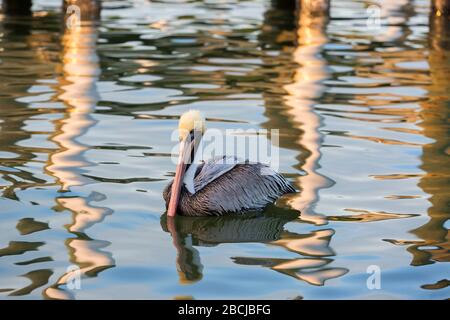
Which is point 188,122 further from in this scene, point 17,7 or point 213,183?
→ point 17,7

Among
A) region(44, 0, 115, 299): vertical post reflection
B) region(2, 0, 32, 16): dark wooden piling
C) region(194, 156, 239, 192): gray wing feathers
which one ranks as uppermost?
region(2, 0, 32, 16): dark wooden piling

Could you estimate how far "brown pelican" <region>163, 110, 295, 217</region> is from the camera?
7074 millimetres

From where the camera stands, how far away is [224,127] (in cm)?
943

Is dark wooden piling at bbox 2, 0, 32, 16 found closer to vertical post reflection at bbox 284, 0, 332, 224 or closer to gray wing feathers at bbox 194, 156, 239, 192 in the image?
A: vertical post reflection at bbox 284, 0, 332, 224

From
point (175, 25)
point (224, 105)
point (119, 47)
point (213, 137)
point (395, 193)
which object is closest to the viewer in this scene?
point (395, 193)

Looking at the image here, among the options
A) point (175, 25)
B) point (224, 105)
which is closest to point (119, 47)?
point (175, 25)

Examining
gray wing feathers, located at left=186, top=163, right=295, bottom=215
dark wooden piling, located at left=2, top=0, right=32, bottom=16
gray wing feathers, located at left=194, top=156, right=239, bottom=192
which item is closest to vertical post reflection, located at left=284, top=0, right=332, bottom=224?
gray wing feathers, located at left=186, top=163, right=295, bottom=215

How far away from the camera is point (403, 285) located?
5.88 metres

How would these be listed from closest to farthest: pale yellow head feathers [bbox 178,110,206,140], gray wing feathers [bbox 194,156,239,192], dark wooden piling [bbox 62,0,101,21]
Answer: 1. pale yellow head feathers [bbox 178,110,206,140]
2. gray wing feathers [bbox 194,156,239,192]
3. dark wooden piling [bbox 62,0,101,21]

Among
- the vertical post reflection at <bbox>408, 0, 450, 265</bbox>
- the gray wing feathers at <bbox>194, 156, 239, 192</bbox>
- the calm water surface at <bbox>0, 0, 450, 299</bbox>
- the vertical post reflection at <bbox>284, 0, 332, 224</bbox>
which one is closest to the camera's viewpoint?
the calm water surface at <bbox>0, 0, 450, 299</bbox>

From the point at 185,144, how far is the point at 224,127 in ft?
7.78

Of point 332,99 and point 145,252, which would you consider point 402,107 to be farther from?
point 145,252

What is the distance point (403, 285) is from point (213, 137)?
358cm

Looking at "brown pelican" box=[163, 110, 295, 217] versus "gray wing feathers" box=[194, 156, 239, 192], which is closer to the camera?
"brown pelican" box=[163, 110, 295, 217]
